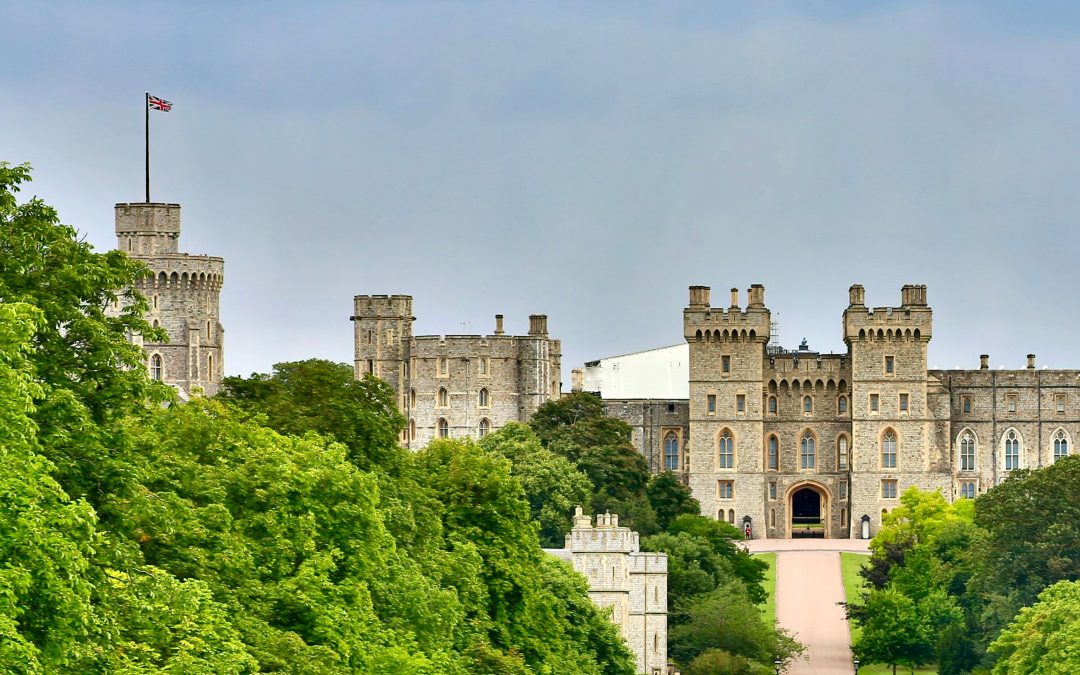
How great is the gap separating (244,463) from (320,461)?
1.93 meters

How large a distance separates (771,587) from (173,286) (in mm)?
29774

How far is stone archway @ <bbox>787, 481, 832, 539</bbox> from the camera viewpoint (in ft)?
368

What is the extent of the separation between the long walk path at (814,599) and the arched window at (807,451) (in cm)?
484

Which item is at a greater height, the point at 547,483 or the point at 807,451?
the point at 807,451

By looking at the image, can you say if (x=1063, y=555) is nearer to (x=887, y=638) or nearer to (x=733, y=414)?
(x=887, y=638)

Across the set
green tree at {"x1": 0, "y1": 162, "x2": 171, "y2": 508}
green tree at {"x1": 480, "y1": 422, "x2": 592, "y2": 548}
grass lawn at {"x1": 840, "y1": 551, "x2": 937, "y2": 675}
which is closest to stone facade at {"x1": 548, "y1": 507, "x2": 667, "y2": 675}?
grass lawn at {"x1": 840, "y1": 551, "x2": 937, "y2": 675}

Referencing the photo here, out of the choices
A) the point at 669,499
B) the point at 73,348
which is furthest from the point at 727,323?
the point at 73,348

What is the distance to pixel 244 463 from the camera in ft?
130

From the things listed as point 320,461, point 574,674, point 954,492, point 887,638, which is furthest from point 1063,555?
point 954,492

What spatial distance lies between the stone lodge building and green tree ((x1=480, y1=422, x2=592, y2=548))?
16.5 m

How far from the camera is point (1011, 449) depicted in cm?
11319

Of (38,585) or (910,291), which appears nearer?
(38,585)

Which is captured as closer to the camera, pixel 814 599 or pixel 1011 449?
pixel 814 599

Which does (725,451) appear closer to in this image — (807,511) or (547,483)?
(807,511)
